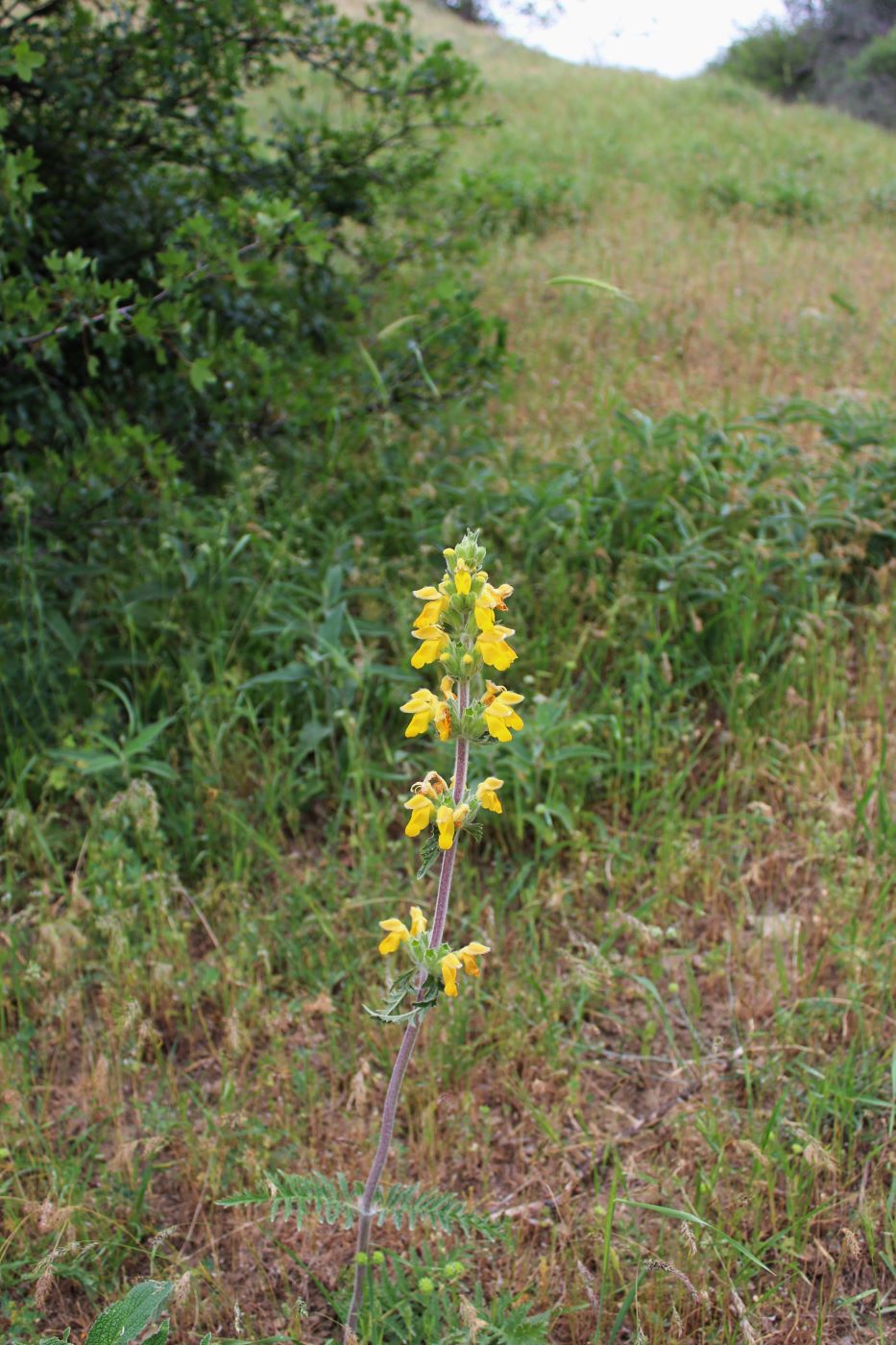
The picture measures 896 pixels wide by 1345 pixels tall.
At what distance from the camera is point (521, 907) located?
2533 mm

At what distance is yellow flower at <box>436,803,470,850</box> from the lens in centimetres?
134

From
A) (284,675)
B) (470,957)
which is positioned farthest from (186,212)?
(470,957)

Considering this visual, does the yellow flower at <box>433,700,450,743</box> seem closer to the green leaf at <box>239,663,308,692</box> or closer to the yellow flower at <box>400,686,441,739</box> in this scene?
the yellow flower at <box>400,686,441,739</box>

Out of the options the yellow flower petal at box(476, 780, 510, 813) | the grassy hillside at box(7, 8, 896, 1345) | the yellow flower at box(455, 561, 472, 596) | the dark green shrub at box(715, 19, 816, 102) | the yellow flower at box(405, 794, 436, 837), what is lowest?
the grassy hillside at box(7, 8, 896, 1345)

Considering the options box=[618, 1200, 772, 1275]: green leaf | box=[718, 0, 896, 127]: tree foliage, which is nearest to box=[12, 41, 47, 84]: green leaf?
box=[618, 1200, 772, 1275]: green leaf

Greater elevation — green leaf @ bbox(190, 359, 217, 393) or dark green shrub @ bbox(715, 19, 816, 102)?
dark green shrub @ bbox(715, 19, 816, 102)

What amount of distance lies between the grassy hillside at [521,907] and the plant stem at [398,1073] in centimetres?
12

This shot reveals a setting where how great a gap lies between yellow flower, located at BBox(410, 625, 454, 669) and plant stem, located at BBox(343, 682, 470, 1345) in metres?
0.06

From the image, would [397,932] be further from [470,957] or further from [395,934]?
[470,957]

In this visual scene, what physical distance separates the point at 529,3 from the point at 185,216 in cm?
1921

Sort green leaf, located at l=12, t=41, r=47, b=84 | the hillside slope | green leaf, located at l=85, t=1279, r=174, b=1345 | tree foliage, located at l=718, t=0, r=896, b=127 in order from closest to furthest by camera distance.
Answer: green leaf, located at l=85, t=1279, r=174, b=1345, green leaf, located at l=12, t=41, r=47, b=84, the hillside slope, tree foliage, located at l=718, t=0, r=896, b=127

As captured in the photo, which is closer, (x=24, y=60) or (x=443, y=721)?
(x=443, y=721)

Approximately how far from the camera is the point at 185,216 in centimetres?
381

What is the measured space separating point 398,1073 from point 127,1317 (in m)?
0.46
